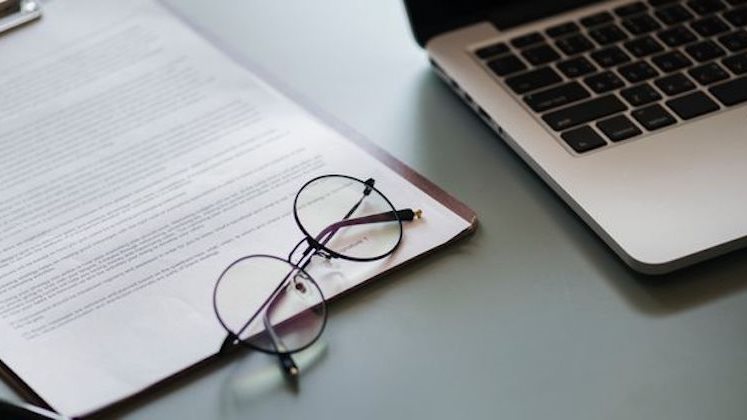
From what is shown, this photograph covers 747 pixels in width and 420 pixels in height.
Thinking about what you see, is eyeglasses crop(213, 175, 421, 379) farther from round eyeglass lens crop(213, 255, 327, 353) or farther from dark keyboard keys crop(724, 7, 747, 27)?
dark keyboard keys crop(724, 7, 747, 27)

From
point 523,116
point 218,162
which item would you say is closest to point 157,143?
point 218,162

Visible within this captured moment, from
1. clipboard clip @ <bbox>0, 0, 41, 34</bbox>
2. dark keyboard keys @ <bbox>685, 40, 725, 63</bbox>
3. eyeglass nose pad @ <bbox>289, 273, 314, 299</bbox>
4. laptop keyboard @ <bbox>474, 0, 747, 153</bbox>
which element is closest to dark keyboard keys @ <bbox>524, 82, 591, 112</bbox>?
laptop keyboard @ <bbox>474, 0, 747, 153</bbox>

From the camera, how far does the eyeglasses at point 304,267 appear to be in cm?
59

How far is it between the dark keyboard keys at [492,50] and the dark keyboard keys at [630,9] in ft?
0.36

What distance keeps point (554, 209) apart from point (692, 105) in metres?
0.14

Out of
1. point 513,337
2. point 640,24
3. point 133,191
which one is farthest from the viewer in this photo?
point 640,24

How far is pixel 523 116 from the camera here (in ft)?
2.35

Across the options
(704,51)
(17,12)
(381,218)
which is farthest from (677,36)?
(17,12)

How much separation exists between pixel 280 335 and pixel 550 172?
0.23 meters

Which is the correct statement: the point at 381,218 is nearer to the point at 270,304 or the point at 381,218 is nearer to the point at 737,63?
the point at 270,304

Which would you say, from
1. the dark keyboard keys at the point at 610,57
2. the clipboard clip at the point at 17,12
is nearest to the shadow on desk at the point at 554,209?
the dark keyboard keys at the point at 610,57

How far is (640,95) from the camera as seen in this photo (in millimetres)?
720

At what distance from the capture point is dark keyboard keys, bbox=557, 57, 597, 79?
2.45 feet

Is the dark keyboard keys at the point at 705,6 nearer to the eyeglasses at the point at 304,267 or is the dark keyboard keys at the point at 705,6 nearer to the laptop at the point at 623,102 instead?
the laptop at the point at 623,102
